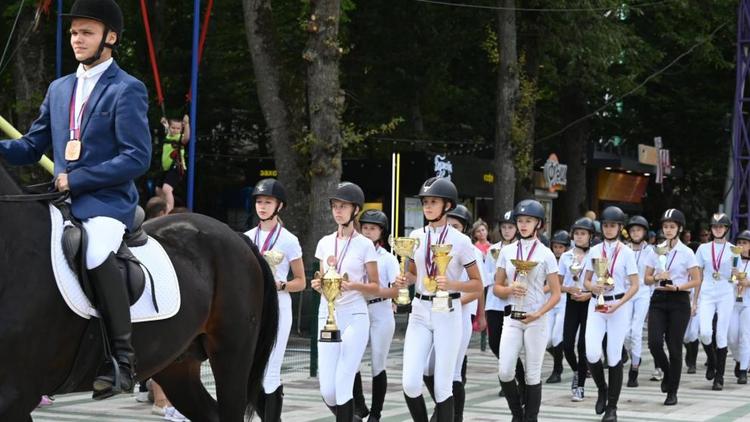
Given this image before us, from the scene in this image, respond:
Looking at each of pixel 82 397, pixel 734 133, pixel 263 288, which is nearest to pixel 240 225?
pixel 734 133

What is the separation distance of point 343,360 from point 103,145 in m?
4.29

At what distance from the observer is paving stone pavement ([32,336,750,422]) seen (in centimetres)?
1356

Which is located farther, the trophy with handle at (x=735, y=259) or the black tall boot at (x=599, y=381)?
the trophy with handle at (x=735, y=259)

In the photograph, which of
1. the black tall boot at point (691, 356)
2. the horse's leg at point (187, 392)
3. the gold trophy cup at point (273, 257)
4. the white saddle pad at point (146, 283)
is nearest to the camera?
the white saddle pad at point (146, 283)

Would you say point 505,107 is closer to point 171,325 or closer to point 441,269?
point 441,269

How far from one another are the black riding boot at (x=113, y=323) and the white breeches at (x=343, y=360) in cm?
400

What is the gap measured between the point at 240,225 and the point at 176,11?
18.3ft

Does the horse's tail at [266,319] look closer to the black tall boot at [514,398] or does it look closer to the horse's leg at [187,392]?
the horse's leg at [187,392]

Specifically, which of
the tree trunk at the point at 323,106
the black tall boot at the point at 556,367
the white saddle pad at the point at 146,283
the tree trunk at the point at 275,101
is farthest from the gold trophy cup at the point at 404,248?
the tree trunk at the point at 275,101

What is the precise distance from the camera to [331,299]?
36.3 feet

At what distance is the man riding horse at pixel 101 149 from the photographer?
705cm

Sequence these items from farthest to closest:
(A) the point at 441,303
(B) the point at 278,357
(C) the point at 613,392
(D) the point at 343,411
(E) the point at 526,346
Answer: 1. (C) the point at 613,392
2. (E) the point at 526,346
3. (B) the point at 278,357
4. (D) the point at 343,411
5. (A) the point at 441,303

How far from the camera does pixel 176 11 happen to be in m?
32.3

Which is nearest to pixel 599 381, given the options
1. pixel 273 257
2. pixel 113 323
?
pixel 273 257
